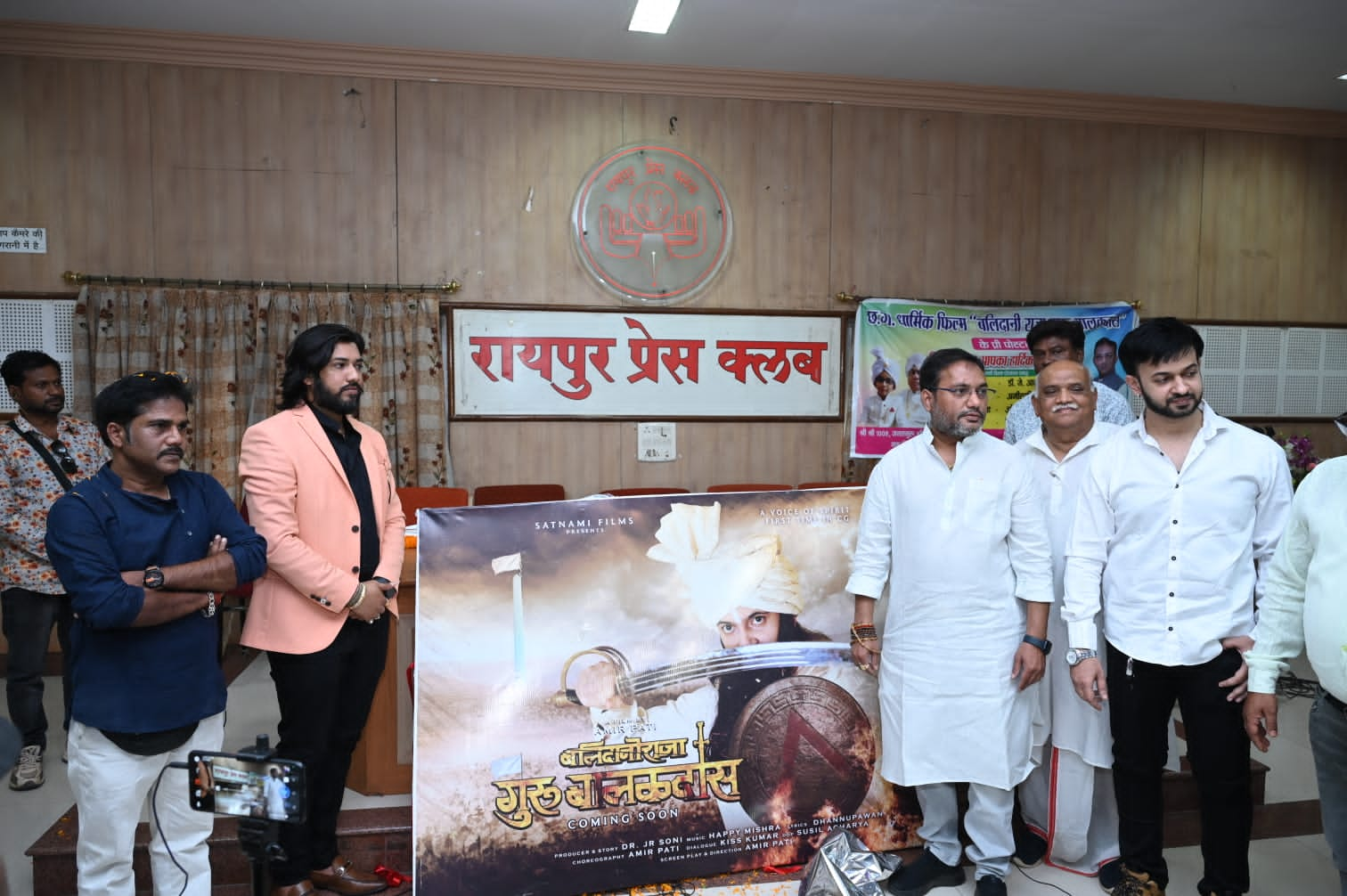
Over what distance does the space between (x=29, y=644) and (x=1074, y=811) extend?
11.9 feet

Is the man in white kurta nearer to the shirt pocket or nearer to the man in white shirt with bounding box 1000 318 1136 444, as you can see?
the shirt pocket

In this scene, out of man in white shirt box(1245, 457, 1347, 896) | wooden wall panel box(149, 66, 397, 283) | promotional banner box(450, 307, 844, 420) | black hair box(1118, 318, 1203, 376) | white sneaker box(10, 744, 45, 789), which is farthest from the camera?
promotional banner box(450, 307, 844, 420)

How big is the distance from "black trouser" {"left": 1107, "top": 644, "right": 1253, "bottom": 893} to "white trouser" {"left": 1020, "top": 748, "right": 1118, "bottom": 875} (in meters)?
0.12

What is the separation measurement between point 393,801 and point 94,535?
1.31 meters

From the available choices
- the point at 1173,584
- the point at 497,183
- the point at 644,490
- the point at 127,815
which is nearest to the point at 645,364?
the point at 644,490

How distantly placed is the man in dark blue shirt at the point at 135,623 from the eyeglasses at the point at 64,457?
1.52 m

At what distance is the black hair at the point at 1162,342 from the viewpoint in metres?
2.16

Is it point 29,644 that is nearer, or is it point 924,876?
point 924,876

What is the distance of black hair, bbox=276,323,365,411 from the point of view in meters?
2.24

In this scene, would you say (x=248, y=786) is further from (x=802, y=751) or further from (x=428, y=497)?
(x=428, y=497)

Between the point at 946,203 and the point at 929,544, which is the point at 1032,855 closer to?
the point at 929,544

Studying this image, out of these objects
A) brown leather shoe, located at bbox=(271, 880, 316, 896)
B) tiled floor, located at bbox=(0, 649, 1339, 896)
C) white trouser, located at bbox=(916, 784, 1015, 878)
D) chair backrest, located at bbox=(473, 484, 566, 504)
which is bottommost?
tiled floor, located at bbox=(0, 649, 1339, 896)

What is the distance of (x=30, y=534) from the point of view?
302 centimetres

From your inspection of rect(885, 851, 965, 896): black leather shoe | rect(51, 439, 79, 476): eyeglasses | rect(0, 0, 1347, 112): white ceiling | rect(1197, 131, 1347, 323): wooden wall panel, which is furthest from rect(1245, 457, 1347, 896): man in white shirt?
rect(1197, 131, 1347, 323): wooden wall panel
